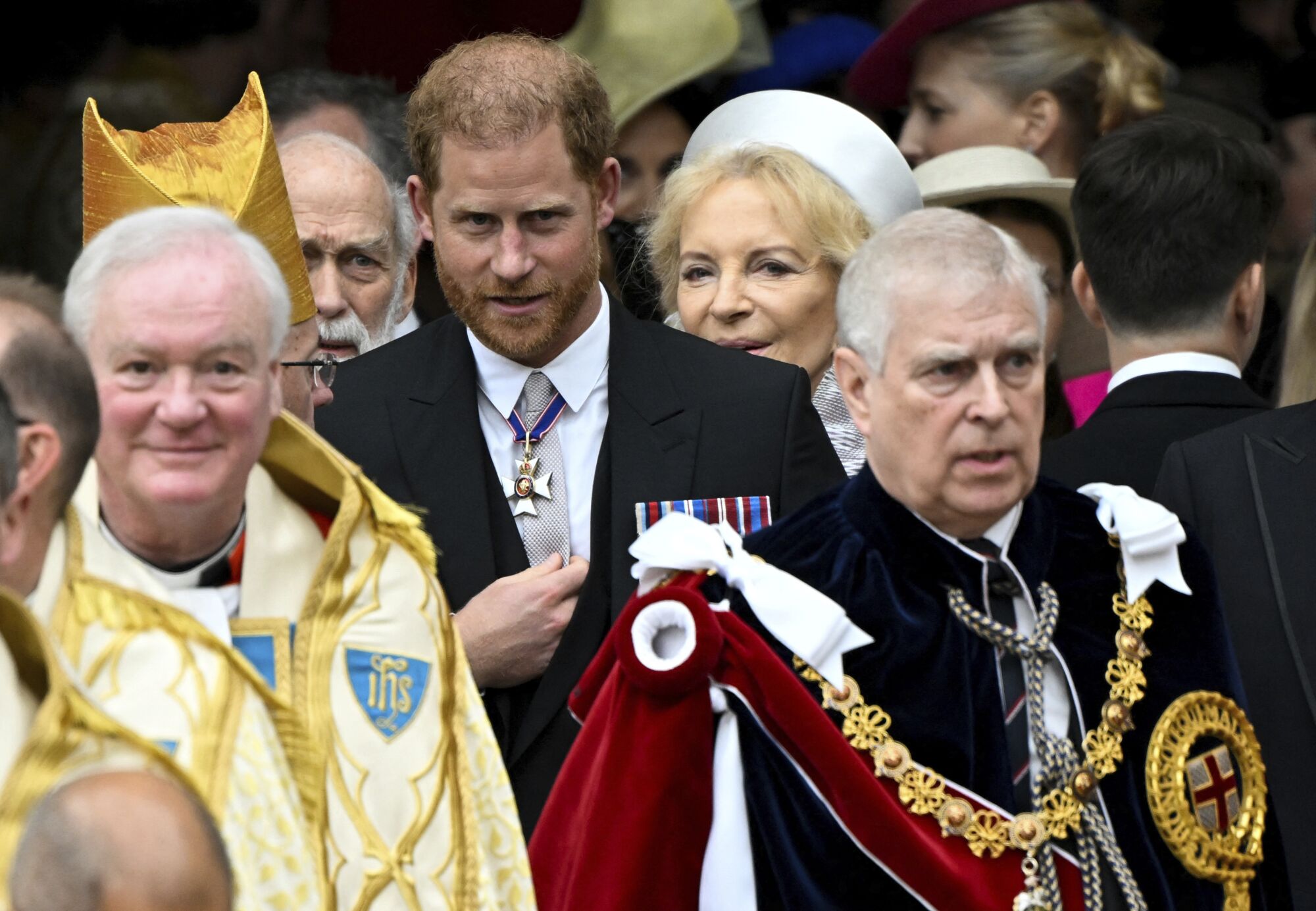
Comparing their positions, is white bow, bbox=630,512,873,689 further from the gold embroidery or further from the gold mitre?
the gold mitre

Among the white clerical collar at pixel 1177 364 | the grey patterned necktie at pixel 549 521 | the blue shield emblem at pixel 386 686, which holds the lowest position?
the blue shield emblem at pixel 386 686

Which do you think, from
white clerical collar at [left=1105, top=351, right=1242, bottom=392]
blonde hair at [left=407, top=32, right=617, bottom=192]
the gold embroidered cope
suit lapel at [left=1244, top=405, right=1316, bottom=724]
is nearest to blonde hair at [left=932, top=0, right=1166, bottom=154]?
white clerical collar at [left=1105, top=351, right=1242, bottom=392]

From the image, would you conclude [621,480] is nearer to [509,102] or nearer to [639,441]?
[639,441]

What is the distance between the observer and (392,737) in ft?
11.1

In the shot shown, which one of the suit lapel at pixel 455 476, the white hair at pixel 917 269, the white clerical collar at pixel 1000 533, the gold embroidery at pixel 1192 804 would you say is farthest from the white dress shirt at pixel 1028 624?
the suit lapel at pixel 455 476

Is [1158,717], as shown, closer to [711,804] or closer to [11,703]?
[711,804]

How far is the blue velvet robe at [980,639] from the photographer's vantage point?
3.61 metres

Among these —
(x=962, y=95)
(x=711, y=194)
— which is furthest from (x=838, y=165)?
(x=962, y=95)

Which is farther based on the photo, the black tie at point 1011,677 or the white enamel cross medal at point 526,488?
the white enamel cross medal at point 526,488

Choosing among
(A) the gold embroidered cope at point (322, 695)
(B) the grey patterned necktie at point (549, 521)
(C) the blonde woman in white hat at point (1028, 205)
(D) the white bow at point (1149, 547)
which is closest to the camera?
(A) the gold embroidered cope at point (322, 695)

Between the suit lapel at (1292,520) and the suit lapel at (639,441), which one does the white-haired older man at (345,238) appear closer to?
the suit lapel at (639,441)

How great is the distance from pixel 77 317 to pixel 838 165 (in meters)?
2.18

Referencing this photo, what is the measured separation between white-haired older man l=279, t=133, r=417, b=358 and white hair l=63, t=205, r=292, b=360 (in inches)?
63.9

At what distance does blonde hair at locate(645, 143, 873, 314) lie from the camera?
4914mm
